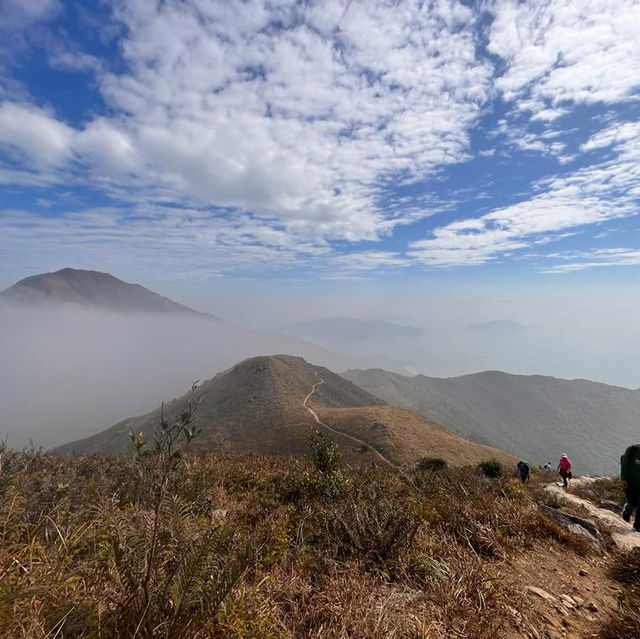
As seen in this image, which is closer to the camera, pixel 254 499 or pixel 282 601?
pixel 282 601

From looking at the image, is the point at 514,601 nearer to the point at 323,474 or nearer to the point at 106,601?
the point at 106,601

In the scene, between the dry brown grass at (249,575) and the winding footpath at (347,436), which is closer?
the dry brown grass at (249,575)

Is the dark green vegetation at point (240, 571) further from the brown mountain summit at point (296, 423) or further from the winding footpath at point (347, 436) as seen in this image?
the winding footpath at point (347, 436)

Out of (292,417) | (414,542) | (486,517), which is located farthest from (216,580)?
(292,417)

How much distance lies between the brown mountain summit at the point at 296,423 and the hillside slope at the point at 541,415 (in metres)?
77.1

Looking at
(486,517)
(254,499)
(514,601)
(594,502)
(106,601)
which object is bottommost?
(594,502)

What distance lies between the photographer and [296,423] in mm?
52344

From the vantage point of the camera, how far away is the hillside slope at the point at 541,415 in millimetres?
143250

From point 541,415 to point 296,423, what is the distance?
169 metres

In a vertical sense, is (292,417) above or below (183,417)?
below

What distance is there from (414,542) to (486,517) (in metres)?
2.11

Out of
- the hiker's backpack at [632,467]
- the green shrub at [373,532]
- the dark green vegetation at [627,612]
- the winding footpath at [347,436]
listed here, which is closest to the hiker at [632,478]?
the hiker's backpack at [632,467]

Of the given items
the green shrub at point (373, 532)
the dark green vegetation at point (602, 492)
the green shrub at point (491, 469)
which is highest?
the green shrub at point (373, 532)

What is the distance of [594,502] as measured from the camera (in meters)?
13.4
